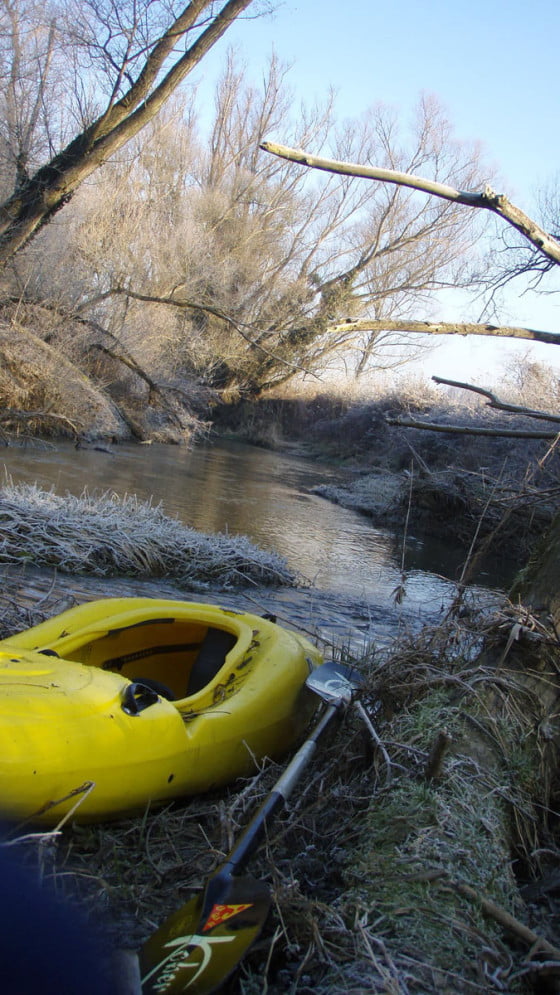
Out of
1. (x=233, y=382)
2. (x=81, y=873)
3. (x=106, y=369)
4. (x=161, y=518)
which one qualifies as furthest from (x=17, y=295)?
(x=81, y=873)

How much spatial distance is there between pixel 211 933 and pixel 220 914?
0.14 feet

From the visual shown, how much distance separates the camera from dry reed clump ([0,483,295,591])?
6.00 m

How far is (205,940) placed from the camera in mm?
1502

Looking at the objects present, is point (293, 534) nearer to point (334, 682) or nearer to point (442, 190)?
point (334, 682)

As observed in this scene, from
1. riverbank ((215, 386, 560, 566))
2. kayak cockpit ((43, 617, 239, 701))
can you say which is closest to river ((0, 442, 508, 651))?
riverbank ((215, 386, 560, 566))

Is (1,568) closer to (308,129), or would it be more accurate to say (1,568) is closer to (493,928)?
(493,928)

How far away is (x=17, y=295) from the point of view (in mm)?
12523

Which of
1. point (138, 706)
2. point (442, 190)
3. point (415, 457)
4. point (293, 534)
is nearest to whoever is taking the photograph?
point (442, 190)

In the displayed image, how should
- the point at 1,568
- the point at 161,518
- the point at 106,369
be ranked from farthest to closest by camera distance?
the point at 106,369, the point at 161,518, the point at 1,568

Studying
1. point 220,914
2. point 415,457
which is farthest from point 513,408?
point 220,914

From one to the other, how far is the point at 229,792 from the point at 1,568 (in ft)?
11.6

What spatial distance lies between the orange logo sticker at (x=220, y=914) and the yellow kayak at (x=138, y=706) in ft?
2.21

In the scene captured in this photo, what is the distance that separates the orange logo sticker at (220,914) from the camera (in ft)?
5.02

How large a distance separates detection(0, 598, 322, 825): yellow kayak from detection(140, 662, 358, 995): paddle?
Result: 597 mm
